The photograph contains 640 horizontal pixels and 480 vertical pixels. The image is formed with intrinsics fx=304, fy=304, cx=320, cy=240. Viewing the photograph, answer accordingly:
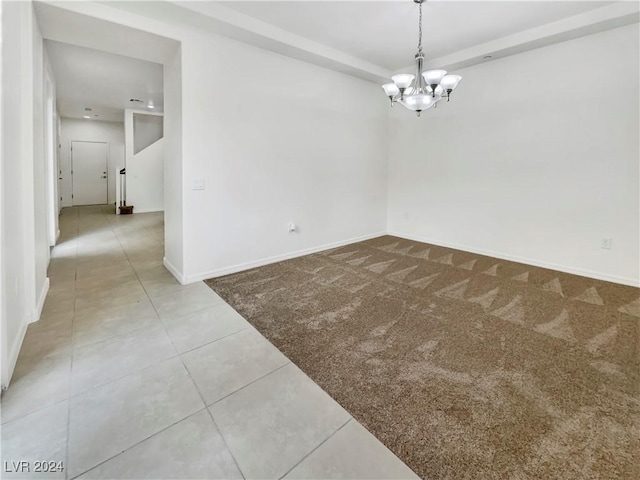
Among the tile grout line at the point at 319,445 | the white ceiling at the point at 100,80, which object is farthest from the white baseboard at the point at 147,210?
the tile grout line at the point at 319,445

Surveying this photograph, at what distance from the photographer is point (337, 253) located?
185 inches

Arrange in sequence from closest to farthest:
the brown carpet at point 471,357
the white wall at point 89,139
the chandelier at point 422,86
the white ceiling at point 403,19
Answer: the brown carpet at point 471,357, the chandelier at point 422,86, the white ceiling at point 403,19, the white wall at point 89,139

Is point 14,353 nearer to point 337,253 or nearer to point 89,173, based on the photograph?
point 337,253

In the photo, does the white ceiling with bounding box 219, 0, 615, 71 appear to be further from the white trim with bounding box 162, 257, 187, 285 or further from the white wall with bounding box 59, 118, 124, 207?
the white wall with bounding box 59, 118, 124, 207

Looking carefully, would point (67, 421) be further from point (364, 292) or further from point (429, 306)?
point (429, 306)

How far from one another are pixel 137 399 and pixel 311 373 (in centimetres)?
97

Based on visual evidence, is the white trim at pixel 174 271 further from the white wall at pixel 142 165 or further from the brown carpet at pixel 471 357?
the white wall at pixel 142 165

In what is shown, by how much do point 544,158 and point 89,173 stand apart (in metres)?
12.2

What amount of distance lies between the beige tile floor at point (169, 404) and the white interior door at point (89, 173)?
30.0 feet

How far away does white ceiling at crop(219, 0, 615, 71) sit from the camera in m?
3.07

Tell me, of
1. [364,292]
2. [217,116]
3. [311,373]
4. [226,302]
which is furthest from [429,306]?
[217,116]

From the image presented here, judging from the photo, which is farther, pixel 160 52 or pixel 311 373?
pixel 160 52

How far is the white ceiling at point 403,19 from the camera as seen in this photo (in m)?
3.07

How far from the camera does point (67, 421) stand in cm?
150
